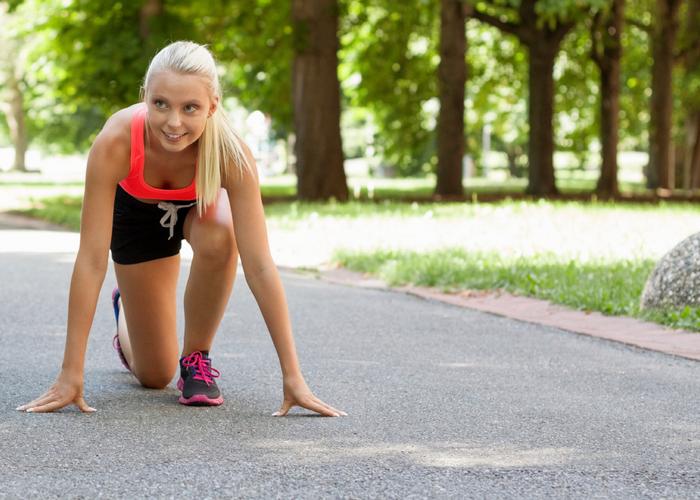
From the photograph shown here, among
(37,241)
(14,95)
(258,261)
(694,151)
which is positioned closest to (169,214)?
(258,261)

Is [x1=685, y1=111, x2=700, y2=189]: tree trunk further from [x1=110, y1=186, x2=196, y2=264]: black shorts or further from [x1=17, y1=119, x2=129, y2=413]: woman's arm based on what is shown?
[x1=17, y1=119, x2=129, y2=413]: woman's arm

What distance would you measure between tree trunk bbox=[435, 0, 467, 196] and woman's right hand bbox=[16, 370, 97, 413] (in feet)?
66.2

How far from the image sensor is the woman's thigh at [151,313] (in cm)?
546

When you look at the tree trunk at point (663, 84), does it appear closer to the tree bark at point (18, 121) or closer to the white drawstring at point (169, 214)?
the white drawstring at point (169, 214)

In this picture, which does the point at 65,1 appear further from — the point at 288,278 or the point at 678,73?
the point at 678,73

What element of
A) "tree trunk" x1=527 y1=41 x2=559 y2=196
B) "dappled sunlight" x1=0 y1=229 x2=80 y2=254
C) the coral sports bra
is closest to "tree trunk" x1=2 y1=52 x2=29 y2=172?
"tree trunk" x1=527 y1=41 x2=559 y2=196

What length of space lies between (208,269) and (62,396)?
794mm

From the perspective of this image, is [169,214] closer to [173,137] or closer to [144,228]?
[144,228]

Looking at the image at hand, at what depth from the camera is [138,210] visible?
5273 mm

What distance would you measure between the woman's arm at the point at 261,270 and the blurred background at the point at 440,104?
13.3 feet

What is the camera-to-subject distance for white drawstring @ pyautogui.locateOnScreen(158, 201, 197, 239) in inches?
205

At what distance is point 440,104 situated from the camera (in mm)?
25125

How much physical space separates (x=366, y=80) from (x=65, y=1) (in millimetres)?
8665

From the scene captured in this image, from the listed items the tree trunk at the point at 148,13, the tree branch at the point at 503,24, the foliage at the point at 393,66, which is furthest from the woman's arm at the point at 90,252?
the foliage at the point at 393,66
